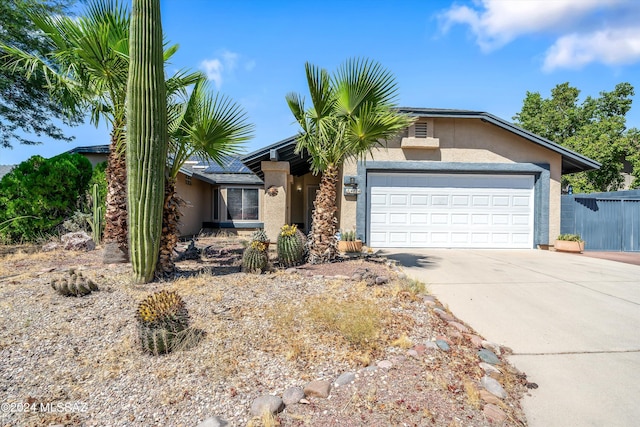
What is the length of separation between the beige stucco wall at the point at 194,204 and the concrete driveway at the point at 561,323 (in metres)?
9.29

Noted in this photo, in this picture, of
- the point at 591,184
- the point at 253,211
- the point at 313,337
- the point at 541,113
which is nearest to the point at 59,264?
the point at 313,337

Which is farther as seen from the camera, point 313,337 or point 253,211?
point 253,211

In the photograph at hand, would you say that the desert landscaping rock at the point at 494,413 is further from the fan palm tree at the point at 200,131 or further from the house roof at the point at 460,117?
the house roof at the point at 460,117

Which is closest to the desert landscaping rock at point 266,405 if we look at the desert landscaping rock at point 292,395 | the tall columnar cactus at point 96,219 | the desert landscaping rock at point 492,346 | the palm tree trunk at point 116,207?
the desert landscaping rock at point 292,395

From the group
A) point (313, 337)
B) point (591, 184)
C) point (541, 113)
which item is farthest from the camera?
point (541, 113)

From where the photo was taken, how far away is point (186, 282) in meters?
5.46

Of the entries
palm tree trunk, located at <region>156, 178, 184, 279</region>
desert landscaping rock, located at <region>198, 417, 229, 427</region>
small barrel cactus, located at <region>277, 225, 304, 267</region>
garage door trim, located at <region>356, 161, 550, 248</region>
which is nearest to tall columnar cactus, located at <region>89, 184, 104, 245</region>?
palm tree trunk, located at <region>156, 178, 184, 279</region>

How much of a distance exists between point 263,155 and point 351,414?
26.6ft

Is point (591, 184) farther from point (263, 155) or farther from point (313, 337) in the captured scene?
point (313, 337)

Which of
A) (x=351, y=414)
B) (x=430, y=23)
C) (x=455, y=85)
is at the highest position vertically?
(x=430, y=23)

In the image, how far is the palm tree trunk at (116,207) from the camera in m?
6.75

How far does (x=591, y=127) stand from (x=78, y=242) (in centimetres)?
2621

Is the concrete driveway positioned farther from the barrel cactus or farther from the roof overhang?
the roof overhang

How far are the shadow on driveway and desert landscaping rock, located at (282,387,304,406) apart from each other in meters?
5.56
